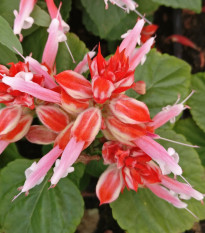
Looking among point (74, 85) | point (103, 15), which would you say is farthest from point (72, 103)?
point (103, 15)

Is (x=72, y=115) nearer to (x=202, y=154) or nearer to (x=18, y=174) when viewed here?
(x=18, y=174)

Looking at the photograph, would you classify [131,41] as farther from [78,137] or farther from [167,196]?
[167,196]

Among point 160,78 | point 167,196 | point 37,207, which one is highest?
point 160,78

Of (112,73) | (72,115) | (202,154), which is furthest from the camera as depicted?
(202,154)

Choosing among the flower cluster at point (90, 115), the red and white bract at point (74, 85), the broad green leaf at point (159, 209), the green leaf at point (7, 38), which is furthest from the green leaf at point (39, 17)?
the broad green leaf at point (159, 209)

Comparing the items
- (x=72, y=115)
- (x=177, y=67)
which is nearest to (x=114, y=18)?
(x=177, y=67)
